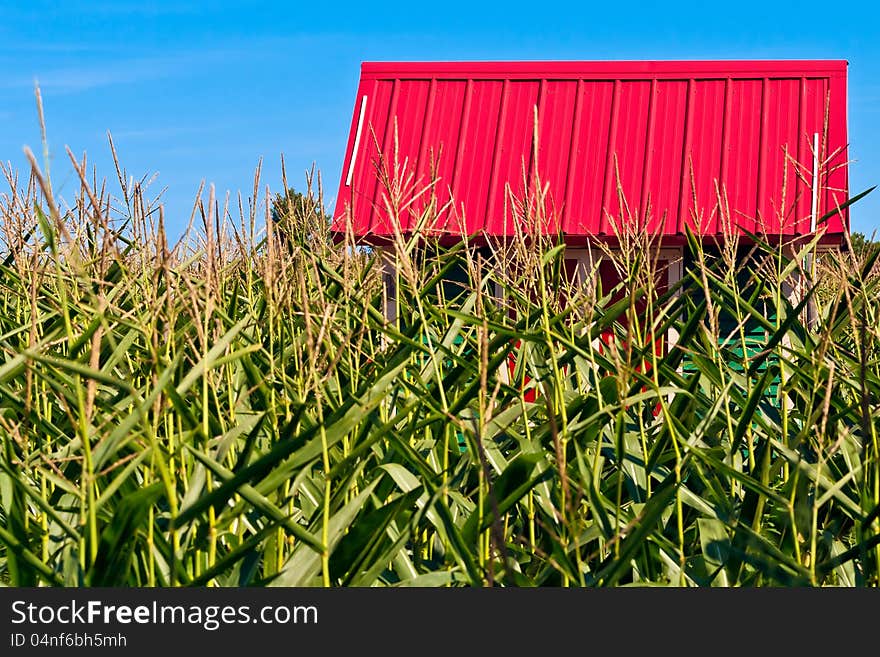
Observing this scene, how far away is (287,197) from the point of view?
3.64m

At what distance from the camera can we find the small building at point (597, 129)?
403 inches

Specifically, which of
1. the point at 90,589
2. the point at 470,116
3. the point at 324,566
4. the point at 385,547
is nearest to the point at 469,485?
the point at 385,547

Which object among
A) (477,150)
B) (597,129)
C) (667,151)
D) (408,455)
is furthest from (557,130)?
(408,455)

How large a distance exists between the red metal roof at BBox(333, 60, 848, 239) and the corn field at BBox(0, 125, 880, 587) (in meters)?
7.02

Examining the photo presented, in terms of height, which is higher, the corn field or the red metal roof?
the red metal roof

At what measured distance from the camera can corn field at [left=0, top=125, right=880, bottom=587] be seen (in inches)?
74.3

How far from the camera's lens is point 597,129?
11.0 metres

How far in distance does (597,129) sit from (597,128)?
1cm

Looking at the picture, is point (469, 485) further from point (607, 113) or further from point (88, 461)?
point (607, 113)

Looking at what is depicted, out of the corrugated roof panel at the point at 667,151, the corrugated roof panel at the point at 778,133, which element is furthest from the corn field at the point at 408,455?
the corrugated roof panel at the point at 778,133

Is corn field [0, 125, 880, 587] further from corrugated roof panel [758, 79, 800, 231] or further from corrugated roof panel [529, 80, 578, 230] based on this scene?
corrugated roof panel [529, 80, 578, 230]

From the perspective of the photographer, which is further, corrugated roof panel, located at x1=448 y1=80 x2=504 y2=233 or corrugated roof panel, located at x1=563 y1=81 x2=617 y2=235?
corrugated roof panel, located at x1=448 y1=80 x2=504 y2=233

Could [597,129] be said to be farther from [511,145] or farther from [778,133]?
[778,133]

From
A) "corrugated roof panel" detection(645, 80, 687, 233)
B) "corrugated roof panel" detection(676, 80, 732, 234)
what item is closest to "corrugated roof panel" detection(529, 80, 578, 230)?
"corrugated roof panel" detection(645, 80, 687, 233)
